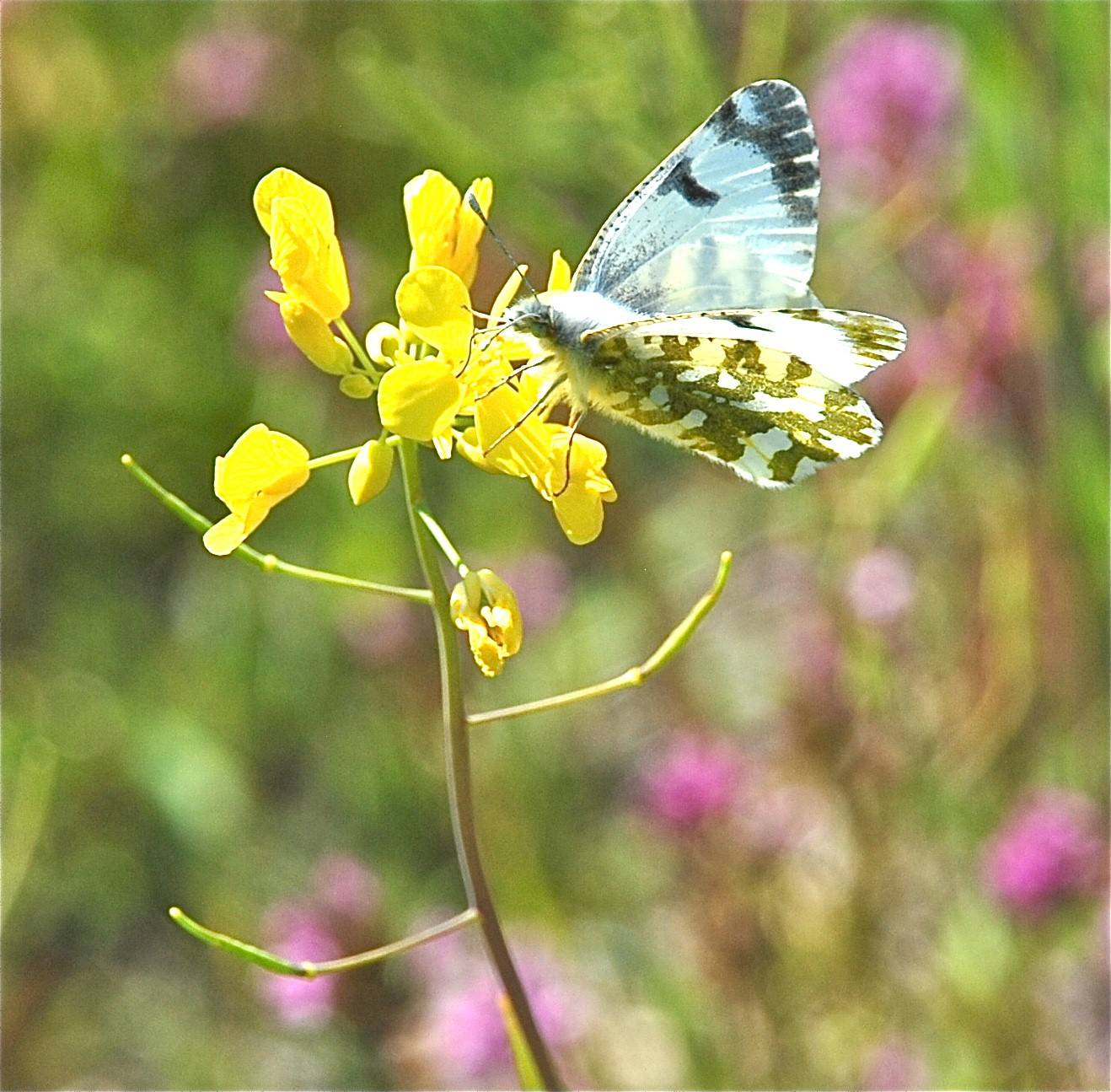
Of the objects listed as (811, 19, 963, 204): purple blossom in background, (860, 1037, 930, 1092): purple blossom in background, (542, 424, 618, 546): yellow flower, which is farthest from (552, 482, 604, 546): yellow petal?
(811, 19, 963, 204): purple blossom in background

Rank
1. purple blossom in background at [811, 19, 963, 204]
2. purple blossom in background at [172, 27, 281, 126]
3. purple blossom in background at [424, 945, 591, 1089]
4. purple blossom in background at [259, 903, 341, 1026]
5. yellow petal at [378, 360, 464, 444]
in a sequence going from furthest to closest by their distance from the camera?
1. purple blossom in background at [172, 27, 281, 126]
2. purple blossom in background at [811, 19, 963, 204]
3. purple blossom in background at [424, 945, 591, 1089]
4. purple blossom in background at [259, 903, 341, 1026]
5. yellow petal at [378, 360, 464, 444]

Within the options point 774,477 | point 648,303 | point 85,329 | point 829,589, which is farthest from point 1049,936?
point 85,329

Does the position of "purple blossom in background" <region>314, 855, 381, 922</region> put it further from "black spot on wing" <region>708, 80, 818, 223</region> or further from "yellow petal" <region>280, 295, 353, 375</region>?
"black spot on wing" <region>708, 80, 818, 223</region>

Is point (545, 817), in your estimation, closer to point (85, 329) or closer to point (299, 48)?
point (85, 329)

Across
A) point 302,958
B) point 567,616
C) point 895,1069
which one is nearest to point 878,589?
point 895,1069

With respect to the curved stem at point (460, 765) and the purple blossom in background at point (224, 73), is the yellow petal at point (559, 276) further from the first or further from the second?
the purple blossom in background at point (224, 73)

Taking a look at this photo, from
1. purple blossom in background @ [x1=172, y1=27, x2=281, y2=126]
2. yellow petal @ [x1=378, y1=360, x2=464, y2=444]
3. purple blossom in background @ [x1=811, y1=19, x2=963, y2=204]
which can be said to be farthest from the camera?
purple blossom in background @ [x1=172, y1=27, x2=281, y2=126]

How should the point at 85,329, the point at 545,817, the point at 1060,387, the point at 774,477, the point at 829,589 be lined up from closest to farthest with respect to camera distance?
the point at 774,477 < the point at 1060,387 < the point at 829,589 < the point at 545,817 < the point at 85,329

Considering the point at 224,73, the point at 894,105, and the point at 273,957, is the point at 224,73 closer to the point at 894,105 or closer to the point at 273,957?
the point at 894,105
